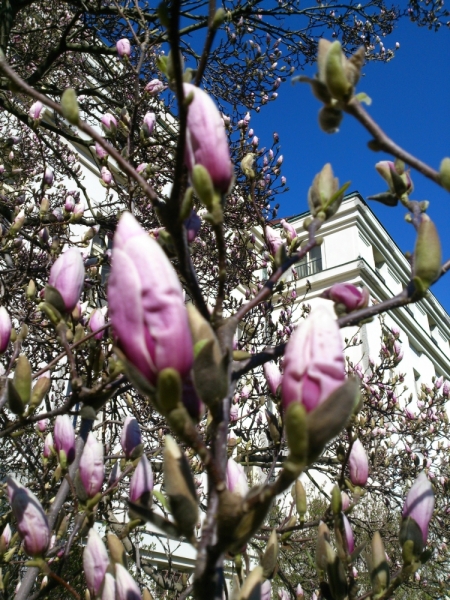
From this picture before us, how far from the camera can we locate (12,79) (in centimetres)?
77

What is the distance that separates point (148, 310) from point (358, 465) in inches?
38.7

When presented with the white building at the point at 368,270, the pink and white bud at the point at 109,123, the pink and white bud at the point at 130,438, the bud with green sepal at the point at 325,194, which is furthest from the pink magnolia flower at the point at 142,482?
the white building at the point at 368,270

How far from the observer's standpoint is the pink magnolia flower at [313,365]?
0.50 meters

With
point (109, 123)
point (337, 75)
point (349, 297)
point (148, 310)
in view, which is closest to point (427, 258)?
point (349, 297)

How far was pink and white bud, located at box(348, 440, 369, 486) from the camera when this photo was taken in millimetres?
1295

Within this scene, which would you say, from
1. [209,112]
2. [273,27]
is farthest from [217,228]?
[273,27]

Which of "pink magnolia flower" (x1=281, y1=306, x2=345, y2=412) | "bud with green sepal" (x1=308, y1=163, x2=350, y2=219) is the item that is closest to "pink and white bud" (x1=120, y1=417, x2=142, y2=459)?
"bud with green sepal" (x1=308, y1=163, x2=350, y2=219)

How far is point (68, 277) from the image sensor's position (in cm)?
103

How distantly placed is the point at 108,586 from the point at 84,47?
172 inches

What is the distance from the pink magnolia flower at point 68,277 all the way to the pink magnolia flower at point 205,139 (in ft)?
1.52

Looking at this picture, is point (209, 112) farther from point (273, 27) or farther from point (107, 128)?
point (273, 27)

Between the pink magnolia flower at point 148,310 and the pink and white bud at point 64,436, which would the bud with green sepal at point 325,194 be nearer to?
the pink magnolia flower at point 148,310

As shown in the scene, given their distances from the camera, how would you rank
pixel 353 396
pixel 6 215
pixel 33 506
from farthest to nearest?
pixel 6 215 < pixel 33 506 < pixel 353 396

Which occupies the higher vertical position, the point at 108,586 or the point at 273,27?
the point at 273,27
